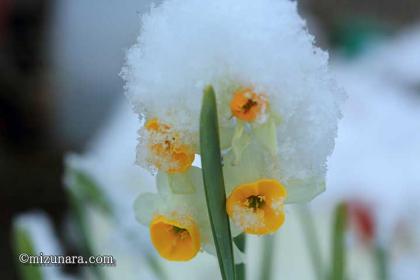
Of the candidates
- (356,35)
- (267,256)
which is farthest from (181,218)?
(356,35)

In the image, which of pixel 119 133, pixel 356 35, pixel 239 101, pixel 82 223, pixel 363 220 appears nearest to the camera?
pixel 239 101

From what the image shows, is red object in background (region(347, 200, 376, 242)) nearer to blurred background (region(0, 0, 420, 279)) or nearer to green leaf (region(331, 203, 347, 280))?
blurred background (region(0, 0, 420, 279))

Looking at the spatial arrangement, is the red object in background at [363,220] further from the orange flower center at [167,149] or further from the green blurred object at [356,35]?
the green blurred object at [356,35]

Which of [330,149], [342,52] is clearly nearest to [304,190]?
[330,149]

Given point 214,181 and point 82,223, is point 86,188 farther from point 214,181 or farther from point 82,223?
point 214,181

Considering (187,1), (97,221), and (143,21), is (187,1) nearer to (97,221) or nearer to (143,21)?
(143,21)

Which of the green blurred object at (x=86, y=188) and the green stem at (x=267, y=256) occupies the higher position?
the green blurred object at (x=86, y=188)

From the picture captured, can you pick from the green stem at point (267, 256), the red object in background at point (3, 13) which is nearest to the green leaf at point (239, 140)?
the green stem at point (267, 256)
